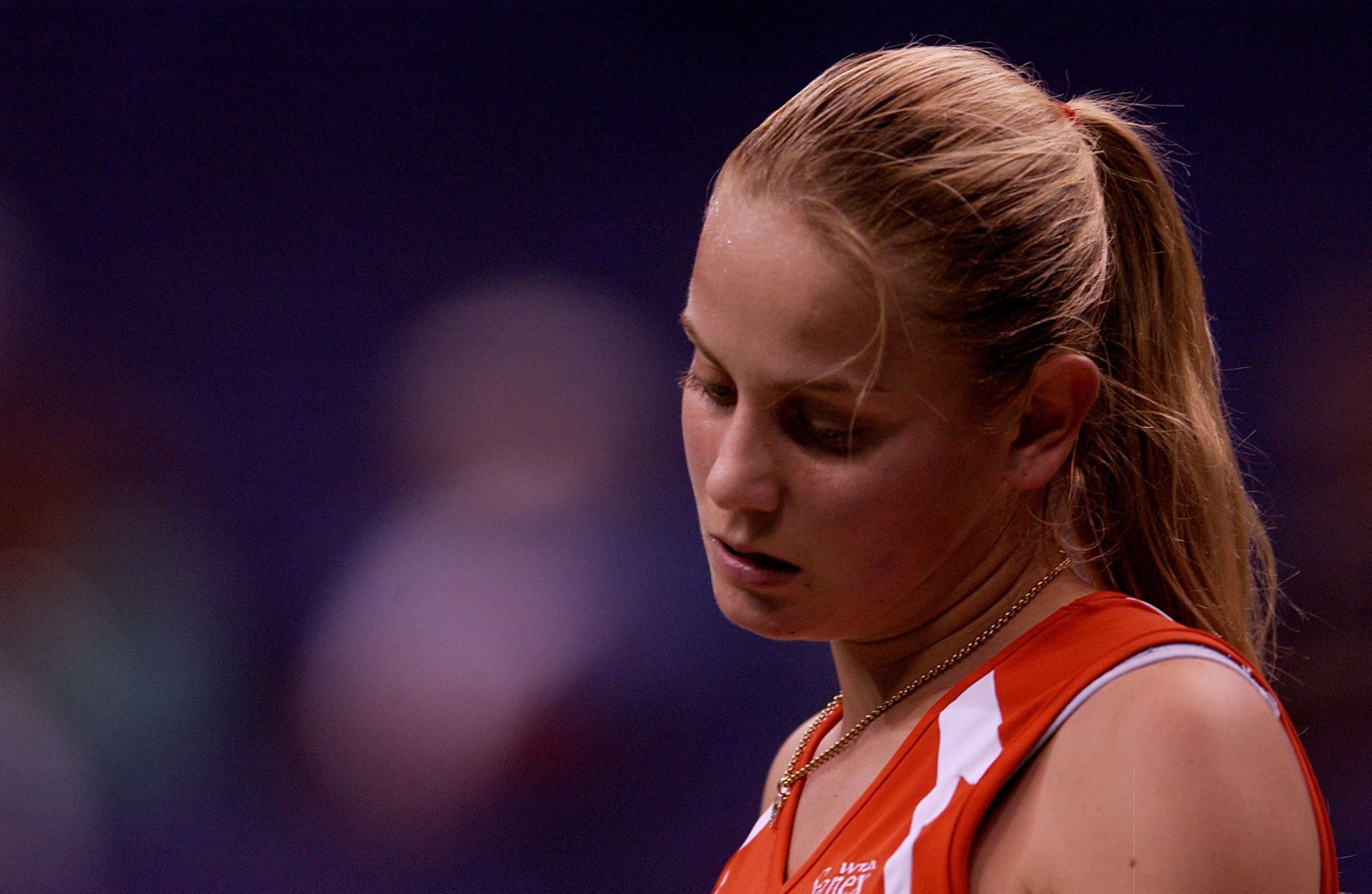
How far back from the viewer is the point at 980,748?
1.89ft

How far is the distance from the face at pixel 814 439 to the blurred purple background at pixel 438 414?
91cm

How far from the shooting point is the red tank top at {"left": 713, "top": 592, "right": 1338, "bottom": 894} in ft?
1.78

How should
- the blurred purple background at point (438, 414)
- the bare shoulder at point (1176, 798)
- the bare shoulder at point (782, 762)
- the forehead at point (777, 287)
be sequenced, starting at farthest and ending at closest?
1. the blurred purple background at point (438, 414)
2. the bare shoulder at point (782, 762)
3. the forehead at point (777, 287)
4. the bare shoulder at point (1176, 798)

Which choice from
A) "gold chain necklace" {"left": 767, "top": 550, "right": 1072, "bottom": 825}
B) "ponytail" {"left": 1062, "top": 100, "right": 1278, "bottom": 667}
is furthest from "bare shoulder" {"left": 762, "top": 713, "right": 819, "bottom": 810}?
"ponytail" {"left": 1062, "top": 100, "right": 1278, "bottom": 667}

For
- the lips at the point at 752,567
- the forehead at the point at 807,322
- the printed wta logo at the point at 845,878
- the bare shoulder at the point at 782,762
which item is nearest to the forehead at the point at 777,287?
the forehead at the point at 807,322

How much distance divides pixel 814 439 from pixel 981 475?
0.27 feet

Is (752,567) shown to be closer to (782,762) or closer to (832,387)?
(832,387)

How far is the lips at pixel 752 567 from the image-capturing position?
2.04 feet

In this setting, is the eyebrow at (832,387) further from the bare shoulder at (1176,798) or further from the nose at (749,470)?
the bare shoulder at (1176,798)

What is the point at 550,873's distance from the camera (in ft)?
4.91

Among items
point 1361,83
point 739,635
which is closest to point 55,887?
point 739,635

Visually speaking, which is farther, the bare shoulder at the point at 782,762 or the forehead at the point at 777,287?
the bare shoulder at the point at 782,762

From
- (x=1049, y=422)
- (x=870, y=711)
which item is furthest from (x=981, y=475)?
(x=870, y=711)

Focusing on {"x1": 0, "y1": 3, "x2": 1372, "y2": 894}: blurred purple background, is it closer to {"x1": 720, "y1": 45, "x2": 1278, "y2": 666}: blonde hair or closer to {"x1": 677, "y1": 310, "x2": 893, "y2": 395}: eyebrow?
{"x1": 720, "y1": 45, "x2": 1278, "y2": 666}: blonde hair
